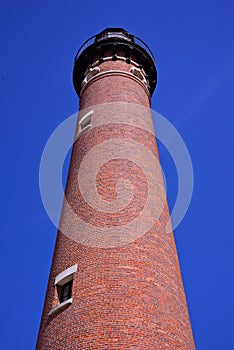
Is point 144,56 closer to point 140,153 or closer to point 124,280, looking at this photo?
point 140,153

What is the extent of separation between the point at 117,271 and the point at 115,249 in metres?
0.61

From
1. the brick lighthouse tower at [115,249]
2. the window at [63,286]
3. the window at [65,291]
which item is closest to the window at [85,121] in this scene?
the brick lighthouse tower at [115,249]

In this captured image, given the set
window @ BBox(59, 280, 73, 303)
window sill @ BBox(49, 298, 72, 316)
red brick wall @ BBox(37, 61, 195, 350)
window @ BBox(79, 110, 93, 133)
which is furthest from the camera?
window @ BBox(79, 110, 93, 133)

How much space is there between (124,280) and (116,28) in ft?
50.9

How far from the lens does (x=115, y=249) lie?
9141mm

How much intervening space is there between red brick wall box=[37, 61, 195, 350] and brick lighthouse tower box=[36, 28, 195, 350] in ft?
0.07

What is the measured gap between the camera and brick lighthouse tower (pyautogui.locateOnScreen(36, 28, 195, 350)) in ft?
25.8

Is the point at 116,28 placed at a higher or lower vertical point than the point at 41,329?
higher

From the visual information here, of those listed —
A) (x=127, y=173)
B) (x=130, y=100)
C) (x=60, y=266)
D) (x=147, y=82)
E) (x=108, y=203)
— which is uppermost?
(x=147, y=82)

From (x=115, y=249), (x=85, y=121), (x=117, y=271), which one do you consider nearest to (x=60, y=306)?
(x=117, y=271)

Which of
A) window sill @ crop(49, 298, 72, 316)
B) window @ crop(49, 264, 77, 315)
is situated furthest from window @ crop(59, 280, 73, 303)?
window sill @ crop(49, 298, 72, 316)

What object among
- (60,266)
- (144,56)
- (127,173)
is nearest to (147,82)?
(144,56)

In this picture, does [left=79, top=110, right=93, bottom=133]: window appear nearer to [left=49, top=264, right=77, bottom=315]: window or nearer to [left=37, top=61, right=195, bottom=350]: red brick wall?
[left=37, top=61, right=195, bottom=350]: red brick wall

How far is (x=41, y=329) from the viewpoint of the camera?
912cm
